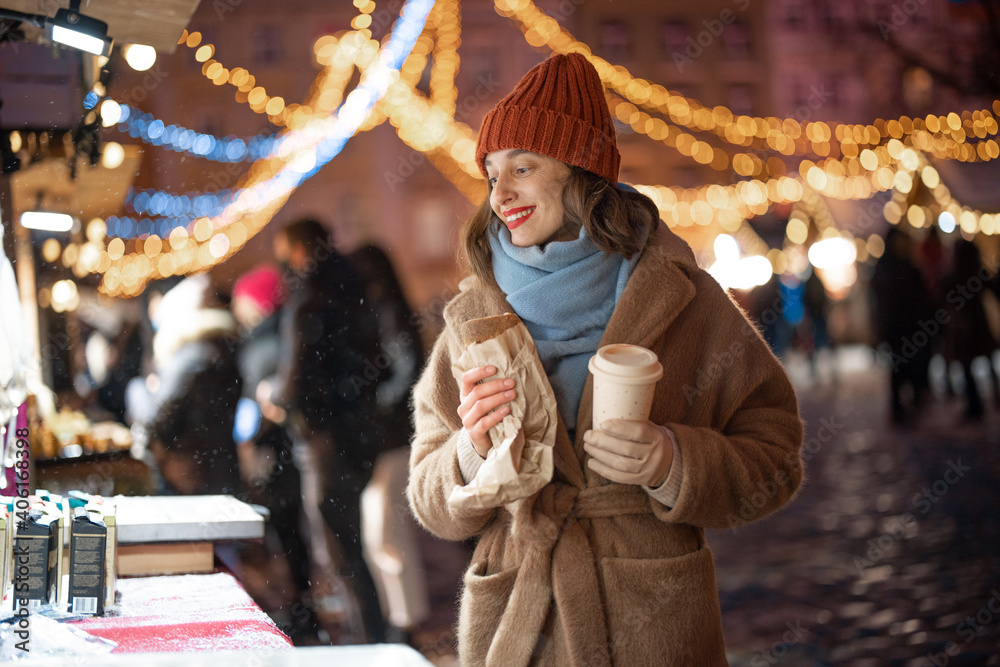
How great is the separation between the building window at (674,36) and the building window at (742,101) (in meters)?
0.65

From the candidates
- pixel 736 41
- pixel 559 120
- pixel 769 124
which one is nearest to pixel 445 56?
pixel 736 41

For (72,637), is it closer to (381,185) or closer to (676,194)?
(676,194)

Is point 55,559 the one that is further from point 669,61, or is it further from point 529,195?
point 669,61

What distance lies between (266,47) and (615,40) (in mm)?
3015

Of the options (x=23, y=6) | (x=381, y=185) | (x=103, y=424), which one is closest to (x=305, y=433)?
(x=103, y=424)

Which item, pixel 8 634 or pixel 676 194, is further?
pixel 676 194

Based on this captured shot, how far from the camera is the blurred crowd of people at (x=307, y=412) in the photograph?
141 inches

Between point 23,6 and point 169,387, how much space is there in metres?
2.00

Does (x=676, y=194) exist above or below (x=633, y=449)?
above

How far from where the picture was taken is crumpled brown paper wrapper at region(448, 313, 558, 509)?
131 cm

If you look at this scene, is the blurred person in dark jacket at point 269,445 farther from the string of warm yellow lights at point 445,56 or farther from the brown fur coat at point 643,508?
the string of warm yellow lights at point 445,56

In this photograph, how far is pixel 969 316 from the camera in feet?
19.6

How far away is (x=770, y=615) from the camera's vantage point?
3719 millimetres

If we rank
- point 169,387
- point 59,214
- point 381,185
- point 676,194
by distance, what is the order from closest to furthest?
point 59,214, point 169,387, point 676,194, point 381,185
